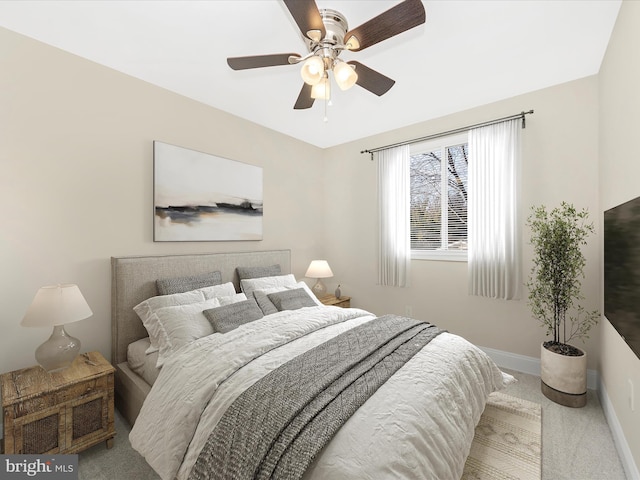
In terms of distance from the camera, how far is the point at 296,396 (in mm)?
1349

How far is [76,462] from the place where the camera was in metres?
1.67

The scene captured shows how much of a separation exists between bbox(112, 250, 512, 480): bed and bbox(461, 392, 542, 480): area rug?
1.04 ft

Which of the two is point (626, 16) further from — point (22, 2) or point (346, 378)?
point (22, 2)

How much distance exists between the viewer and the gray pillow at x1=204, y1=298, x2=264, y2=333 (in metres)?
2.19

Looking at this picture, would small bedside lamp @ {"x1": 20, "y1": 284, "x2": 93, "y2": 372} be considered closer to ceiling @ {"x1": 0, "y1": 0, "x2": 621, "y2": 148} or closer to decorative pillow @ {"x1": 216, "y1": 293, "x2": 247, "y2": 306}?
decorative pillow @ {"x1": 216, "y1": 293, "x2": 247, "y2": 306}

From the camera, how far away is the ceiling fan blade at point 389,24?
4.44 ft

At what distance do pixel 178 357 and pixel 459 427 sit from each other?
1668 millimetres

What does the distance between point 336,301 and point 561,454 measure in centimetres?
245

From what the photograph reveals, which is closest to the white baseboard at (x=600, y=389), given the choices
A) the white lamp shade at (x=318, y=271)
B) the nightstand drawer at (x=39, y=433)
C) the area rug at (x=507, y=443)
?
the area rug at (x=507, y=443)

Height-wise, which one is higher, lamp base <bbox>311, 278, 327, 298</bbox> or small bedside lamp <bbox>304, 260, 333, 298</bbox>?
small bedside lamp <bbox>304, 260, 333, 298</bbox>

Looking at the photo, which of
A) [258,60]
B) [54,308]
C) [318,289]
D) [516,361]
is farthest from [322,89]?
[516,361]

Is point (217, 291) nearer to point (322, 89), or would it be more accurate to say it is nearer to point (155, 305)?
point (155, 305)

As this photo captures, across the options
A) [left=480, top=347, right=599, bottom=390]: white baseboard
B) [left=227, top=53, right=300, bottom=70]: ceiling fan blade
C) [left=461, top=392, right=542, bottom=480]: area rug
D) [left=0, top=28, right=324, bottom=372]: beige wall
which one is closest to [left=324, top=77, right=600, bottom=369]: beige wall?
[left=480, top=347, right=599, bottom=390]: white baseboard

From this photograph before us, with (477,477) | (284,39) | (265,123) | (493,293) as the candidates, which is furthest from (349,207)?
(477,477)
